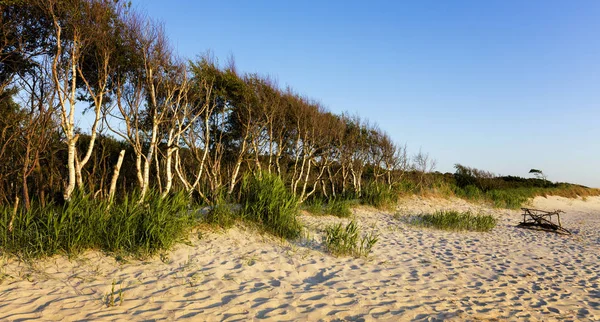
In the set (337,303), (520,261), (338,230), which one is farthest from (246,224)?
(520,261)

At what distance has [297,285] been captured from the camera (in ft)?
16.7

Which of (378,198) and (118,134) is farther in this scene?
(378,198)

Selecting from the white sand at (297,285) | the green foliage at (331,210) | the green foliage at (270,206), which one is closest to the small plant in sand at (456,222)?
the green foliage at (331,210)

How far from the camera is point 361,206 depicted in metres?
13.7

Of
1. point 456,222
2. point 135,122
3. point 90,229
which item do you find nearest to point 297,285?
point 90,229

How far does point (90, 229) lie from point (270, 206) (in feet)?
11.5

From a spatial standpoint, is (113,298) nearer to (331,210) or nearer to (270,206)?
(270,206)

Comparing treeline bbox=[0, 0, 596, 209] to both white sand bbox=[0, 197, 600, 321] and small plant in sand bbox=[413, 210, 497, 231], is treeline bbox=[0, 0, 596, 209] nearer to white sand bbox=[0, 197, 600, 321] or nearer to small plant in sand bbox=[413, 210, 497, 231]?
white sand bbox=[0, 197, 600, 321]

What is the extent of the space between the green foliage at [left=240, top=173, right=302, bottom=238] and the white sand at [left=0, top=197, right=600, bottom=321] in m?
0.37

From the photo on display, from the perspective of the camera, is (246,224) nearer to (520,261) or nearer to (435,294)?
(435,294)

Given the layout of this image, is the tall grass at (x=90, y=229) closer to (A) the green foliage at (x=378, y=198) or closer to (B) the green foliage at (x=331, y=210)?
(B) the green foliage at (x=331, y=210)

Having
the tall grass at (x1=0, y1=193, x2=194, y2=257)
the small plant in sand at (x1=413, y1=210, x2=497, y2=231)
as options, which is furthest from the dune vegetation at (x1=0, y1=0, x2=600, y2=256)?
the small plant in sand at (x1=413, y1=210, x2=497, y2=231)

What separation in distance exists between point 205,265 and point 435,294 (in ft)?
11.3

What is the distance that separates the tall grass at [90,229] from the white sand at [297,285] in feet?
0.77
